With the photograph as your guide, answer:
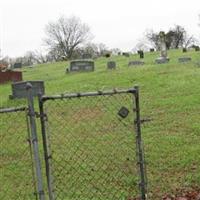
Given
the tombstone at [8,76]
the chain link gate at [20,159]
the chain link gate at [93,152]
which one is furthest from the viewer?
the tombstone at [8,76]

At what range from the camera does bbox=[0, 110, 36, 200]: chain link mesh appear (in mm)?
7152

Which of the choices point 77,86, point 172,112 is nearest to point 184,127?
point 172,112

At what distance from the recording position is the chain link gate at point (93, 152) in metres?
5.55

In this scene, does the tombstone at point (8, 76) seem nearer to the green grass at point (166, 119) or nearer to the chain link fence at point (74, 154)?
the green grass at point (166, 119)

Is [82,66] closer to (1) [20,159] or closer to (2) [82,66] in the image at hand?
(2) [82,66]

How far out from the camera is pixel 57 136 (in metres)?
10.7

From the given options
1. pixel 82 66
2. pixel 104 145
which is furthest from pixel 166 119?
pixel 82 66

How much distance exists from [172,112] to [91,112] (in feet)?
7.82

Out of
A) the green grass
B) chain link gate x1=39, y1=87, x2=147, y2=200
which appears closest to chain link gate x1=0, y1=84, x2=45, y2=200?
chain link gate x1=39, y1=87, x2=147, y2=200

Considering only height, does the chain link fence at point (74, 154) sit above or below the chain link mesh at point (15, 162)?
above

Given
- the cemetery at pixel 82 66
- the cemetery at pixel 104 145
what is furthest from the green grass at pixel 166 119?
the cemetery at pixel 82 66

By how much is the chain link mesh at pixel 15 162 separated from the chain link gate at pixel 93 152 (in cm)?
47

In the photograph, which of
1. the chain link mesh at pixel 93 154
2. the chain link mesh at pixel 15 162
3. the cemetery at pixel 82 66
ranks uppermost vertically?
the cemetery at pixel 82 66

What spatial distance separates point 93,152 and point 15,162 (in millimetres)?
1520
